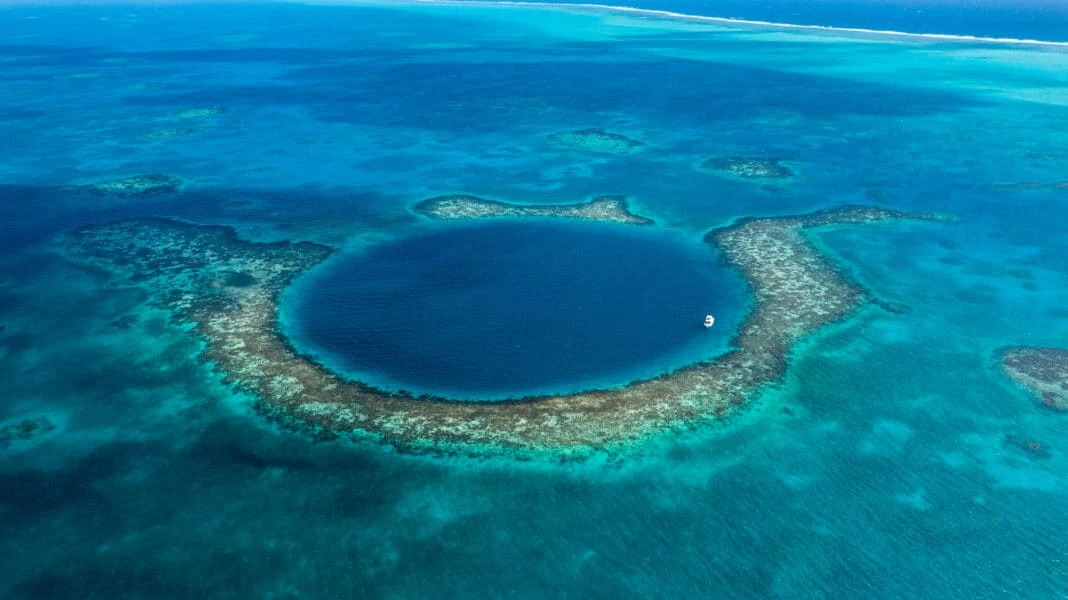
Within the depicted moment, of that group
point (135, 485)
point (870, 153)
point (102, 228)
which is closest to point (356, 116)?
point (102, 228)

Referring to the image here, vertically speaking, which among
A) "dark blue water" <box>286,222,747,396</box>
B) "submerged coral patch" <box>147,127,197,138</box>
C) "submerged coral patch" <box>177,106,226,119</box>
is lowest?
"submerged coral patch" <box>147,127,197,138</box>

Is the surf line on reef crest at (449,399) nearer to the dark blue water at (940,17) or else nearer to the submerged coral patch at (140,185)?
the submerged coral patch at (140,185)

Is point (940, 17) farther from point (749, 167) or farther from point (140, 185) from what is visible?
point (140, 185)

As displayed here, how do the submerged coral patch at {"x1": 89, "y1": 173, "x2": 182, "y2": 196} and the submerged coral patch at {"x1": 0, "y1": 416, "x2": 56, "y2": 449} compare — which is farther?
the submerged coral patch at {"x1": 89, "y1": 173, "x2": 182, "y2": 196}

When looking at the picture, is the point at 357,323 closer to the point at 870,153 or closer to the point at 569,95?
the point at 870,153

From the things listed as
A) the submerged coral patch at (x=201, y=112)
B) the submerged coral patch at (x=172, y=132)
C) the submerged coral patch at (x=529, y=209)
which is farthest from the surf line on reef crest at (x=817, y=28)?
the submerged coral patch at (x=172, y=132)

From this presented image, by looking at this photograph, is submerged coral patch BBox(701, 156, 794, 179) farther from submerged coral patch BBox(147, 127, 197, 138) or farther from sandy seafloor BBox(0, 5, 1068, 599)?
submerged coral patch BBox(147, 127, 197, 138)

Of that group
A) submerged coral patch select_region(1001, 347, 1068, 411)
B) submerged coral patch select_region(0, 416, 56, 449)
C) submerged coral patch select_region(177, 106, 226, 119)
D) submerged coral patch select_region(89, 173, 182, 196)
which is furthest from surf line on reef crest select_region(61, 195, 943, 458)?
submerged coral patch select_region(177, 106, 226, 119)
